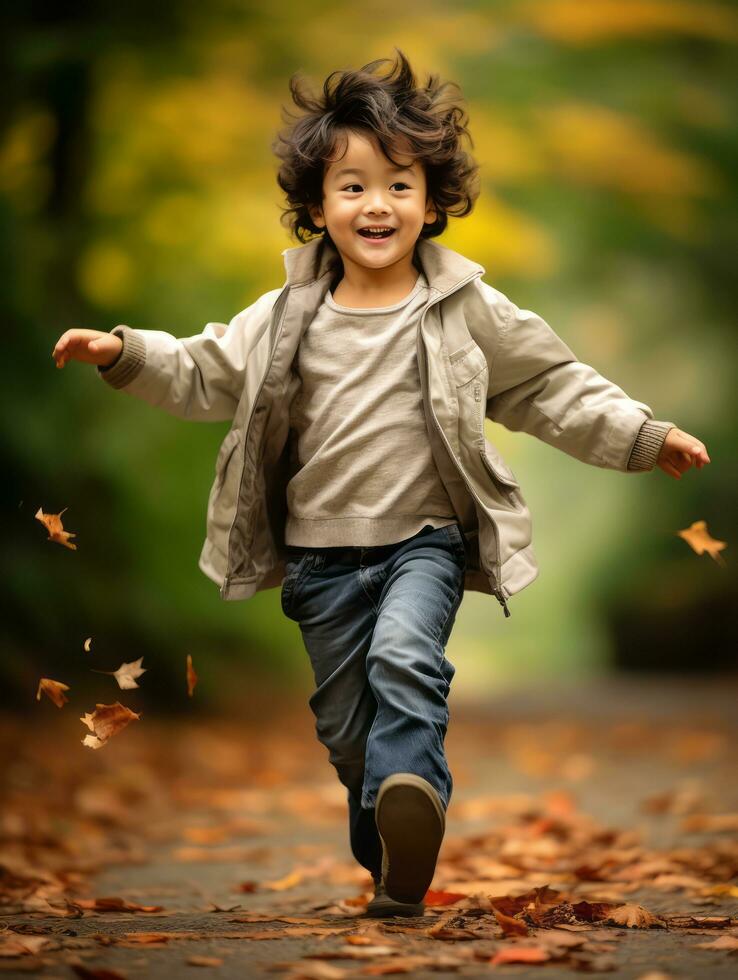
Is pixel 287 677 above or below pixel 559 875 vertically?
above

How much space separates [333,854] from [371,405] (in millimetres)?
2346

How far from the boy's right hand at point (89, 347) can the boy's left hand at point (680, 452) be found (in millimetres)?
1298

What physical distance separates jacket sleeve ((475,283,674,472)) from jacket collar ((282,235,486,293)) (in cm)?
9

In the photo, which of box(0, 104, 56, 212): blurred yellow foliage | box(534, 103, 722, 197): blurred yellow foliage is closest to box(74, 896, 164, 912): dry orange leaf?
box(0, 104, 56, 212): blurred yellow foliage

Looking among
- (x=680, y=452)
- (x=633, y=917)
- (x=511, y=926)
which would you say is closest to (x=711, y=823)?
(x=633, y=917)

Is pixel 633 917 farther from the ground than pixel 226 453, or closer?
closer

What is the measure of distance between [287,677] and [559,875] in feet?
20.5

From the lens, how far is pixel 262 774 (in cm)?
705

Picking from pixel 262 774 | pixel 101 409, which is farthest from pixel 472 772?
pixel 101 409

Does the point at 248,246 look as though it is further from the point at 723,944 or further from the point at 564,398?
the point at 723,944

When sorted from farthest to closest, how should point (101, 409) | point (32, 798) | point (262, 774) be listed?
point (101, 409) < point (262, 774) < point (32, 798)

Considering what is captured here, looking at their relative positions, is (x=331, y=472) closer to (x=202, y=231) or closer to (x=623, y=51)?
(x=202, y=231)

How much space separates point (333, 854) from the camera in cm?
494

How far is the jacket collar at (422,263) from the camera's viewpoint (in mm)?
3238
